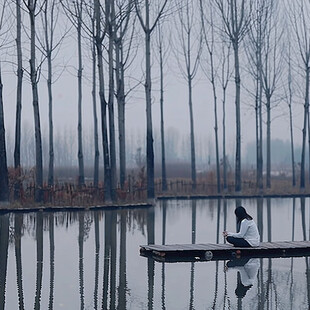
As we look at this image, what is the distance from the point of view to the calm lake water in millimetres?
9562

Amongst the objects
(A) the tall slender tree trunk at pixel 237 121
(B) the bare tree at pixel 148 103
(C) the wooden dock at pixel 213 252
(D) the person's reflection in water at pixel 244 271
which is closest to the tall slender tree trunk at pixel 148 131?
(B) the bare tree at pixel 148 103

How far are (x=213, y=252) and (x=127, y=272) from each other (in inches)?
95.0

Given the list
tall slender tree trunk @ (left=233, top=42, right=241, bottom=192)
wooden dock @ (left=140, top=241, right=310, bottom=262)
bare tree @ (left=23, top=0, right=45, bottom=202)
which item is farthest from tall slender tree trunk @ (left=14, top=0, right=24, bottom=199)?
tall slender tree trunk @ (left=233, top=42, right=241, bottom=192)

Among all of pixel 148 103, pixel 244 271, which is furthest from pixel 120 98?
pixel 244 271

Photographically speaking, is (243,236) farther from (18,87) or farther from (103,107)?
(18,87)

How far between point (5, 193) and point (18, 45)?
5428 mm

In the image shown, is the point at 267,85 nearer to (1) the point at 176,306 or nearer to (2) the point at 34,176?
(2) the point at 34,176

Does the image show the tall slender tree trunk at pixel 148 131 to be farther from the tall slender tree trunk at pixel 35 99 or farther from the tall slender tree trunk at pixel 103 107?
the tall slender tree trunk at pixel 35 99

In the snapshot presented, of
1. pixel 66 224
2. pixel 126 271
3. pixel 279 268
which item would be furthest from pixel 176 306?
pixel 66 224

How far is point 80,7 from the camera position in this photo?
2823 cm

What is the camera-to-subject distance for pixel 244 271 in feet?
40.0

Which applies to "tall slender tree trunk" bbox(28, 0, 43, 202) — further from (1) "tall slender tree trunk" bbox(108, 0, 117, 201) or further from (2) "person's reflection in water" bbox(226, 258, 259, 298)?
(2) "person's reflection in water" bbox(226, 258, 259, 298)

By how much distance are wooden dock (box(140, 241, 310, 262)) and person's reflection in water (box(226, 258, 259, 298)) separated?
1.08 ft

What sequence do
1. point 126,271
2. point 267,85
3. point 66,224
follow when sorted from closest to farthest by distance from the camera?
point 126,271
point 66,224
point 267,85
